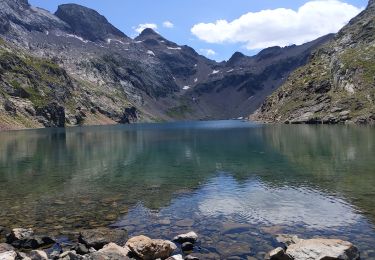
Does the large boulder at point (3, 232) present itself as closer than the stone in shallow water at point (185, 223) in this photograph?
Yes

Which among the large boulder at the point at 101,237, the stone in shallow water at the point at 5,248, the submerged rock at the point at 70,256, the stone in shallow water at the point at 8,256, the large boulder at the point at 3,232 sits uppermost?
the stone in shallow water at the point at 8,256

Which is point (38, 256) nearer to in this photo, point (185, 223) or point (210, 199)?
point (185, 223)

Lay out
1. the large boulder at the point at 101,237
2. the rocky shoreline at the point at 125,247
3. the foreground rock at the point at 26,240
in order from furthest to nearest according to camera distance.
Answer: the foreground rock at the point at 26,240 < the large boulder at the point at 101,237 < the rocky shoreline at the point at 125,247

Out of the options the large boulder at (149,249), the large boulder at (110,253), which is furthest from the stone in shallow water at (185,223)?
the large boulder at (110,253)

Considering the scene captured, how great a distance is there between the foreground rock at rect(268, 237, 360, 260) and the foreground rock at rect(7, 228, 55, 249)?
15787 mm

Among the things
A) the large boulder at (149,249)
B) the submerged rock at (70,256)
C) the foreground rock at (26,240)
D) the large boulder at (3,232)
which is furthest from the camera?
the large boulder at (3,232)

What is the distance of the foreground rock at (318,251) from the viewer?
23.0 m

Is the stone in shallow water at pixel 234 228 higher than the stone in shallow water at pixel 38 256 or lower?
lower

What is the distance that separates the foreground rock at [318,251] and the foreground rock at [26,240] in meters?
15.8

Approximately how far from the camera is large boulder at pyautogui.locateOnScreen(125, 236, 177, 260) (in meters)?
25.2

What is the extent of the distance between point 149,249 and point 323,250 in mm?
10547

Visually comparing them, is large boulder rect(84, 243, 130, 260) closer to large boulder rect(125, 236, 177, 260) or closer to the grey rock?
large boulder rect(125, 236, 177, 260)

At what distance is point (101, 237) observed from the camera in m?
28.5

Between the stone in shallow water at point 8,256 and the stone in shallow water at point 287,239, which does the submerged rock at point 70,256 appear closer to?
the stone in shallow water at point 8,256
